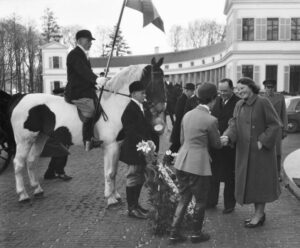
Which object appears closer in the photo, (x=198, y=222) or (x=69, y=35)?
(x=198, y=222)

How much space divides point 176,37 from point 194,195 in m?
79.7

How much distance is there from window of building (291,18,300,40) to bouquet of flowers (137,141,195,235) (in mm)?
36418

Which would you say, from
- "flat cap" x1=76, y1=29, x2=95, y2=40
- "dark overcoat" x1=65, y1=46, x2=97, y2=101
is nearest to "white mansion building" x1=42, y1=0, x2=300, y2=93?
"flat cap" x1=76, y1=29, x2=95, y2=40

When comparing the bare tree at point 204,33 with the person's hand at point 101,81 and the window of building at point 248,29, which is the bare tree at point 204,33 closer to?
the window of building at point 248,29

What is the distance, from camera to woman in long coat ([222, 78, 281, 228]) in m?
5.27

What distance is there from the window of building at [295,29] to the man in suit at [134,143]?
118 feet

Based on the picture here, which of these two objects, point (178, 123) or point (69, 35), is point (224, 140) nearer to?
point (178, 123)

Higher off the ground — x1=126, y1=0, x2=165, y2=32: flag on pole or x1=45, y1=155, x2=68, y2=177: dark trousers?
x1=126, y1=0, x2=165, y2=32: flag on pole

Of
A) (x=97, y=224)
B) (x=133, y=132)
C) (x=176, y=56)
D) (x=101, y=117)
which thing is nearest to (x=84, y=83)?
(x=101, y=117)

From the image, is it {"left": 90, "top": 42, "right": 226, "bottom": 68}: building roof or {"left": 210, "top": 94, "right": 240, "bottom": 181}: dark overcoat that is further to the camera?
{"left": 90, "top": 42, "right": 226, "bottom": 68}: building roof

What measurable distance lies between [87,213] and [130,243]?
4.58ft

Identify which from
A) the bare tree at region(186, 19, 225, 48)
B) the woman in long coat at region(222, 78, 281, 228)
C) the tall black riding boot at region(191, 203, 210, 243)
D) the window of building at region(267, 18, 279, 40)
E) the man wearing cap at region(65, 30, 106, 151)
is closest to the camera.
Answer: the tall black riding boot at region(191, 203, 210, 243)

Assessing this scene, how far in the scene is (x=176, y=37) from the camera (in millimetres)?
82375

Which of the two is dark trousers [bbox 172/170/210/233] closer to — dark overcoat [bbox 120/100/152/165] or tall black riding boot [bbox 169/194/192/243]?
tall black riding boot [bbox 169/194/192/243]
